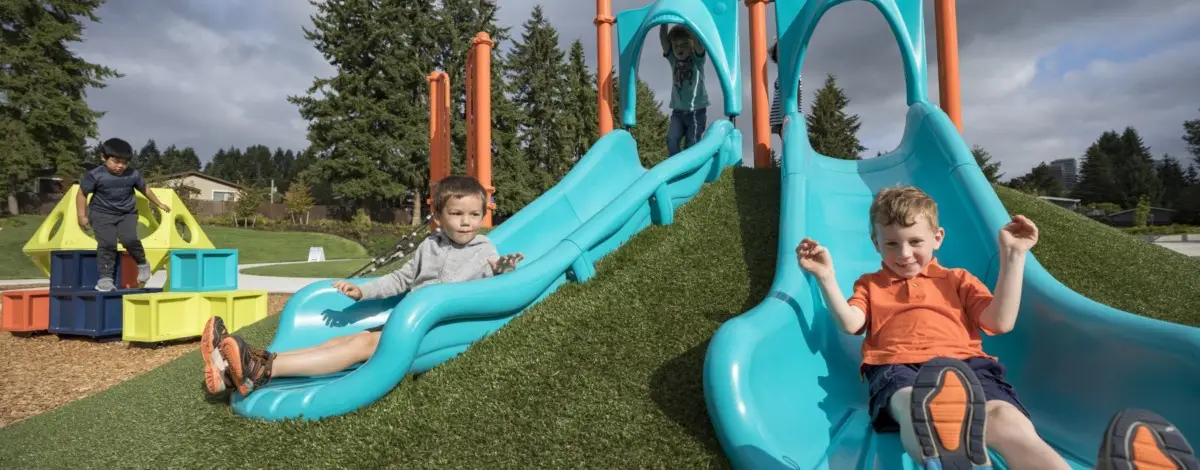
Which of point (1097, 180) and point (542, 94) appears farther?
point (1097, 180)

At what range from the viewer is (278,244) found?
2433 centimetres

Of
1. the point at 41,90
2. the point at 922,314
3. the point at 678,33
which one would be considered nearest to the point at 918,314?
the point at 922,314

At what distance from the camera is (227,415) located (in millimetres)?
3025

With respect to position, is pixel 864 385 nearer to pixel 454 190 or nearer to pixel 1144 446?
pixel 1144 446

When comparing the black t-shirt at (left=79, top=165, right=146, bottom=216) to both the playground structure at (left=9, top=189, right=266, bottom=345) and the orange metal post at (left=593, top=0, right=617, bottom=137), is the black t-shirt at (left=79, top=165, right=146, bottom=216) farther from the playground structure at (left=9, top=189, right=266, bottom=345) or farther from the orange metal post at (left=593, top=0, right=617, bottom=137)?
the orange metal post at (left=593, top=0, right=617, bottom=137)

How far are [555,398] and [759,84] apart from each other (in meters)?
6.23

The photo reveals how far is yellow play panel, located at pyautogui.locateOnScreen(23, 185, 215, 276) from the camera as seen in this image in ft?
24.5

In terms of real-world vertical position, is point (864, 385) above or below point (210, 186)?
below

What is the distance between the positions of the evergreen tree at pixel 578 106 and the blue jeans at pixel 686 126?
29.5 m

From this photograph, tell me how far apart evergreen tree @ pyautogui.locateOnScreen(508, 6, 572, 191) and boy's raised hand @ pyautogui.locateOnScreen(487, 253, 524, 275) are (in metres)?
33.6

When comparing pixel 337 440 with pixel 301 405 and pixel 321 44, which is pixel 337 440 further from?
pixel 321 44

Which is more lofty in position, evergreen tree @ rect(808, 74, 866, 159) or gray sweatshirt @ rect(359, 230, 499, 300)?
evergreen tree @ rect(808, 74, 866, 159)

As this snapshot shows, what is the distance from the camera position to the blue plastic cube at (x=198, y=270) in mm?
6957

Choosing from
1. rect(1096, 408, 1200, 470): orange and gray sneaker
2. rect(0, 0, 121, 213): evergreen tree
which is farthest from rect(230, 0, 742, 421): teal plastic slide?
rect(0, 0, 121, 213): evergreen tree
